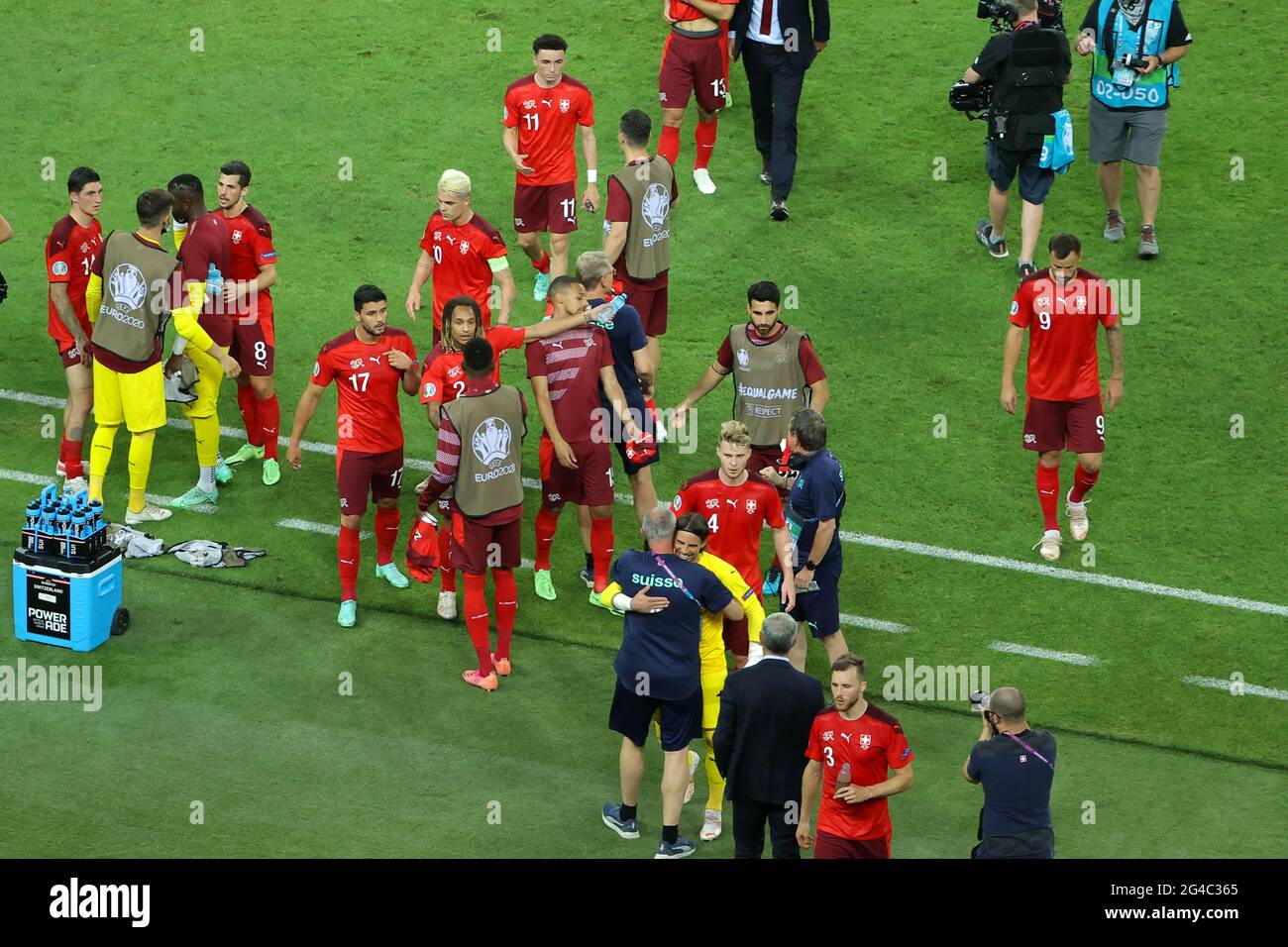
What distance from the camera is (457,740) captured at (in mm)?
12875

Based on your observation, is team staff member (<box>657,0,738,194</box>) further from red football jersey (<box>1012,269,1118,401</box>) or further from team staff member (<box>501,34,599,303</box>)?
red football jersey (<box>1012,269,1118,401</box>)

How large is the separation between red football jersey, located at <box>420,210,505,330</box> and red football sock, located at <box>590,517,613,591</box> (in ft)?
6.86

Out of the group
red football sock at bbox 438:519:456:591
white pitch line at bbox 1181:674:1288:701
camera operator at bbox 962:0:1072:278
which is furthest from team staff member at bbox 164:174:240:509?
white pitch line at bbox 1181:674:1288:701

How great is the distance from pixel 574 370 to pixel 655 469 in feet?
7.96

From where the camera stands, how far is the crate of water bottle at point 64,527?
1339 centimetres

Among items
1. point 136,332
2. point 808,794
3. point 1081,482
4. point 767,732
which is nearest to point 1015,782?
point 808,794

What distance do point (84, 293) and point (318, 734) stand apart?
14.9 ft

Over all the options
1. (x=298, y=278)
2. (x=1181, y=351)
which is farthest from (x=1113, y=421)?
(x=298, y=278)

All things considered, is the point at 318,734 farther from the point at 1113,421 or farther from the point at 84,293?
the point at 1113,421

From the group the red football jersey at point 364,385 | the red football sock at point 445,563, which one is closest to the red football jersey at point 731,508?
the red football sock at point 445,563

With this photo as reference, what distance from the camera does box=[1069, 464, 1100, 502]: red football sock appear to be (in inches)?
592

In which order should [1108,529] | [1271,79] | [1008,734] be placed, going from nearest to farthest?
[1008,734] < [1108,529] < [1271,79]

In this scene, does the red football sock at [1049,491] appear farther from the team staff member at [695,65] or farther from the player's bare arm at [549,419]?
the team staff member at [695,65]
